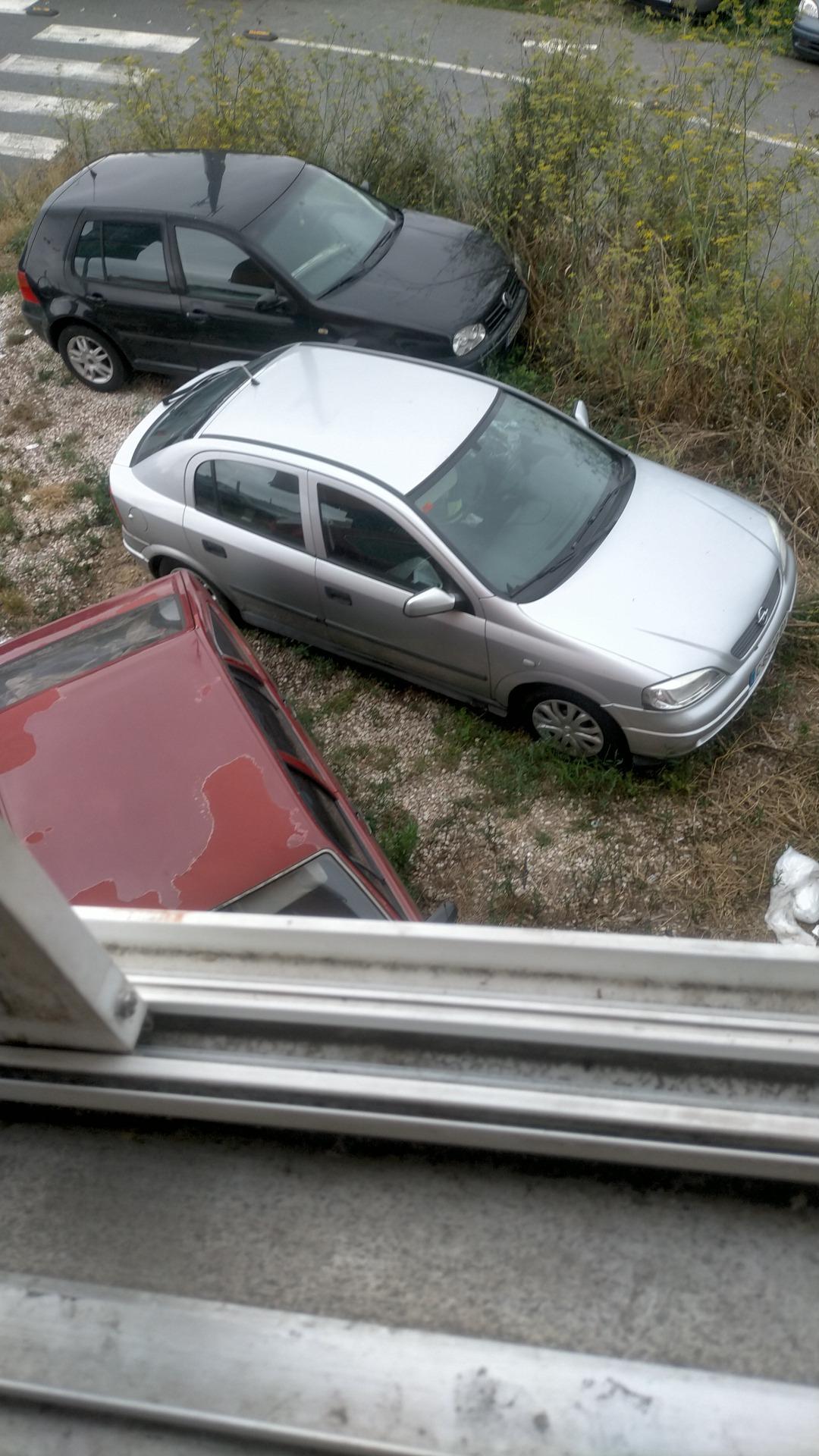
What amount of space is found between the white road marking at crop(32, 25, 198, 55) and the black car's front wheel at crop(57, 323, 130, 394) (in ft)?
25.5

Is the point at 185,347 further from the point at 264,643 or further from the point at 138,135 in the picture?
the point at 138,135

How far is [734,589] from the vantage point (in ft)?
16.8

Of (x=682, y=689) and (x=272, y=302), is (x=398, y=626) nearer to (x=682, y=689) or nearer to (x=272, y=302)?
(x=682, y=689)

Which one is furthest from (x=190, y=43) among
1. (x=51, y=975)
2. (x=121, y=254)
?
(x=51, y=975)

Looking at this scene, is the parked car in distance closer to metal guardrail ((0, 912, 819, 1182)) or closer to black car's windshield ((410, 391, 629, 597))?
black car's windshield ((410, 391, 629, 597))

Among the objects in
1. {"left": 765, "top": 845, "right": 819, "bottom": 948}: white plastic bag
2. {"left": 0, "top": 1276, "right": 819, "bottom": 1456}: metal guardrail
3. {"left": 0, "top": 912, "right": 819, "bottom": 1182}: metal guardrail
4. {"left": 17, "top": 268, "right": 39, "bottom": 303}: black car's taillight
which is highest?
{"left": 0, "top": 912, "right": 819, "bottom": 1182}: metal guardrail

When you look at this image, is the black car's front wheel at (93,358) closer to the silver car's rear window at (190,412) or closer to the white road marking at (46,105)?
the silver car's rear window at (190,412)

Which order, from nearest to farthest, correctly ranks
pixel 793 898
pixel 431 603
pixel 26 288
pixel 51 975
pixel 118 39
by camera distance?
pixel 51 975, pixel 793 898, pixel 431 603, pixel 26 288, pixel 118 39

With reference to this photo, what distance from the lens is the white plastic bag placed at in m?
4.60

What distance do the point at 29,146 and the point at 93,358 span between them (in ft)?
19.8

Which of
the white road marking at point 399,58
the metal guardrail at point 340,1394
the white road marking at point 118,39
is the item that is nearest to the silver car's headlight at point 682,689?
the metal guardrail at point 340,1394

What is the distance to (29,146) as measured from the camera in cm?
1273

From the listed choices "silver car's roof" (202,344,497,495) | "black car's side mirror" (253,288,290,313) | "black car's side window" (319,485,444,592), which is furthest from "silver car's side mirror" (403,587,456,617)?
"black car's side mirror" (253,288,290,313)

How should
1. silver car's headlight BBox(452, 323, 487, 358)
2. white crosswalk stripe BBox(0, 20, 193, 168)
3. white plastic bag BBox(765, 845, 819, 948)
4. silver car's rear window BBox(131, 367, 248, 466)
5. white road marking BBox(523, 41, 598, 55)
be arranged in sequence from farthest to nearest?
white crosswalk stripe BBox(0, 20, 193, 168)
white road marking BBox(523, 41, 598, 55)
silver car's headlight BBox(452, 323, 487, 358)
silver car's rear window BBox(131, 367, 248, 466)
white plastic bag BBox(765, 845, 819, 948)
